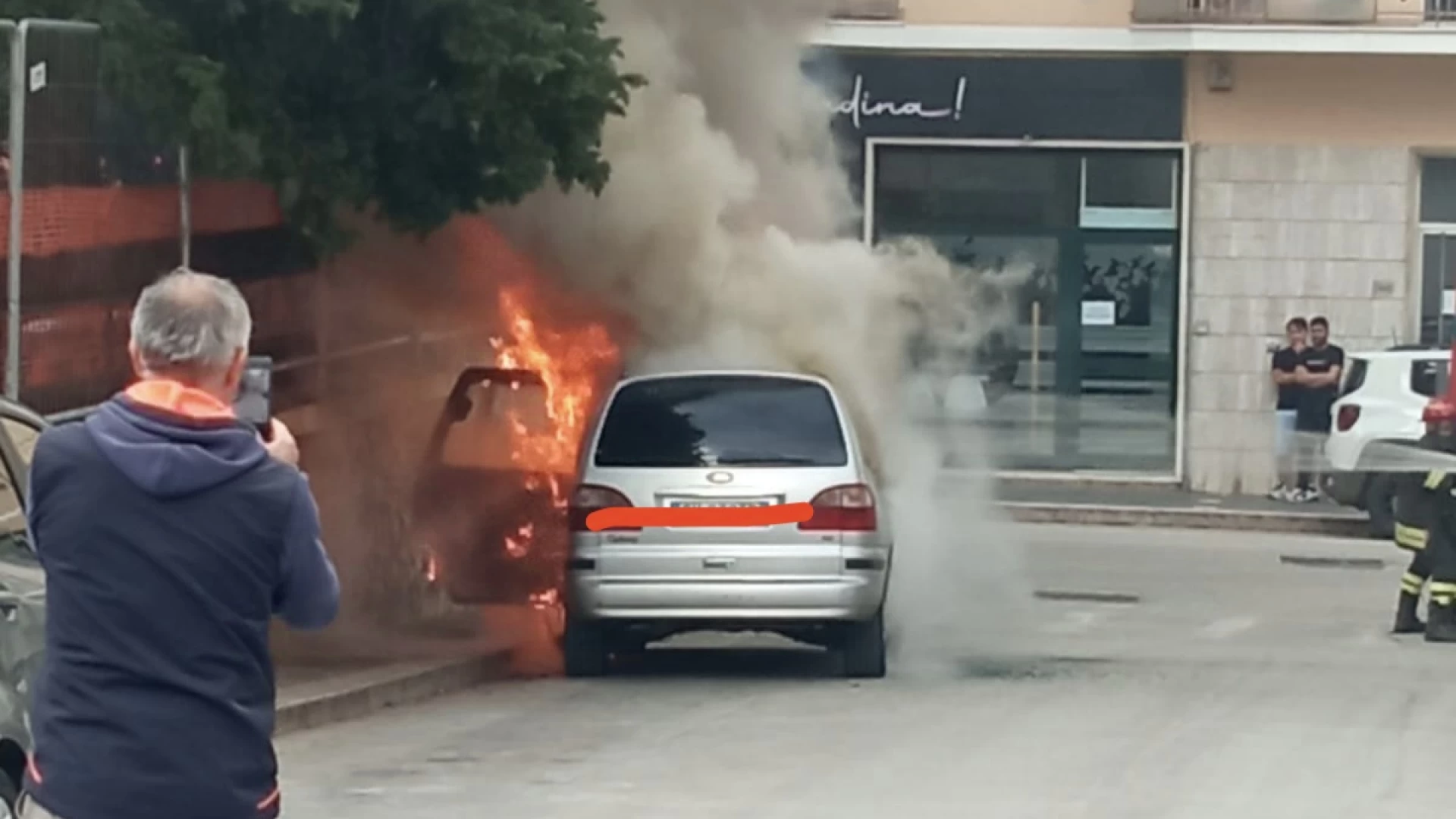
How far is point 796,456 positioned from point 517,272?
141 inches

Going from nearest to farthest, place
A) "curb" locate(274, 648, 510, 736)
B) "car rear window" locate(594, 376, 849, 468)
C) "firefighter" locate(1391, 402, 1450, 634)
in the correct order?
"curb" locate(274, 648, 510, 736) < "car rear window" locate(594, 376, 849, 468) < "firefighter" locate(1391, 402, 1450, 634)

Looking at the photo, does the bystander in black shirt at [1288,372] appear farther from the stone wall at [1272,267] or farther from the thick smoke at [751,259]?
the thick smoke at [751,259]

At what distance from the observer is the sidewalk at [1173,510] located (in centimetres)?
2522

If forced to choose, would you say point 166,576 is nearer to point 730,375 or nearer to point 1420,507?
point 730,375

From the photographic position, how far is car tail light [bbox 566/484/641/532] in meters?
13.2

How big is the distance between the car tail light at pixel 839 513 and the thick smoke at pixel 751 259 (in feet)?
7.11

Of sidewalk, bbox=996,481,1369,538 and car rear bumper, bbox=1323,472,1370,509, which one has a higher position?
car rear bumper, bbox=1323,472,1370,509

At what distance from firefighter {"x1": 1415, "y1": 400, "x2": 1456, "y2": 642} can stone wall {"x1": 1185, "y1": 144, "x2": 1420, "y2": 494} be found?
34.1 feet

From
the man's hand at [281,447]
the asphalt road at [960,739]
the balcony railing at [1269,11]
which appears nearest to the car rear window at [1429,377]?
the balcony railing at [1269,11]

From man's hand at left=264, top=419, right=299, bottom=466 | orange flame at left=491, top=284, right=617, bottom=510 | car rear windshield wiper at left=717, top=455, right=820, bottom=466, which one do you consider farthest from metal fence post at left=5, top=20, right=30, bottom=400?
man's hand at left=264, top=419, right=299, bottom=466

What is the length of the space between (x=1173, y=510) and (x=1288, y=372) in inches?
72.1

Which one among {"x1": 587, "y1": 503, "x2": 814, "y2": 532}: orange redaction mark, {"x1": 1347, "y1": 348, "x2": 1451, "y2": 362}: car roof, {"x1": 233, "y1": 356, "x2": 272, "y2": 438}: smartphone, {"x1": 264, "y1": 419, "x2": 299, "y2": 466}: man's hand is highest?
{"x1": 233, "y1": 356, "x2": 272, "y2": 438}: smartphone

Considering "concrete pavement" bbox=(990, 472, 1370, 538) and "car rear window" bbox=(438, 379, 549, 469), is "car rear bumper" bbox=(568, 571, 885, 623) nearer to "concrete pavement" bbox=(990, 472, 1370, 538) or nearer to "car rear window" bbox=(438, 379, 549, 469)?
"car rear window" bbox=(438, 379, 549, 469)

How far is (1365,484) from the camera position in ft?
79.7
